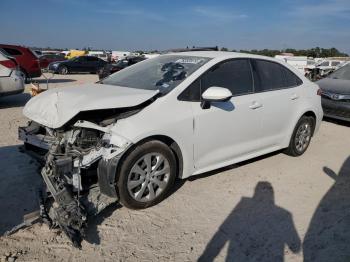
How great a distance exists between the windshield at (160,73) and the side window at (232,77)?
0.19 metres

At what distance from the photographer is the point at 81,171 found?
381 centimetres

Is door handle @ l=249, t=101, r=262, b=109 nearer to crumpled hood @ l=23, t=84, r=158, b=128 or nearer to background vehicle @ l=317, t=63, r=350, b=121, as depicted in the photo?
crumpled hood @ l=23, t=84, r=158, b=128

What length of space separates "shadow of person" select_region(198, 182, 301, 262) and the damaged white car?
0.74 metres

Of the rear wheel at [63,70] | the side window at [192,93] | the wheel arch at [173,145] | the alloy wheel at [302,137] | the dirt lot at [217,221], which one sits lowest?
the rear wheel at [63,70]

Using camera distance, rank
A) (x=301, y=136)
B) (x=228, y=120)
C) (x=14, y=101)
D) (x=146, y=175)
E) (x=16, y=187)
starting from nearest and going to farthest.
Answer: (x=146, y=175) < (x=16, y=187) < (x=228, y=120) < (x=301, y=136) < (x=14, y=101)

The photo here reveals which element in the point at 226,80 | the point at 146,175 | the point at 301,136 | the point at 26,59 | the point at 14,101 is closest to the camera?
the point at 146,175

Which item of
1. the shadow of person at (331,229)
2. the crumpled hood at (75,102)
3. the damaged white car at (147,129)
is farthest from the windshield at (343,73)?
the crumpled hood at (75,102)

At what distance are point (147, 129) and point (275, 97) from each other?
7.65 feet

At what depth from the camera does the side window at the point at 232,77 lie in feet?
14.8

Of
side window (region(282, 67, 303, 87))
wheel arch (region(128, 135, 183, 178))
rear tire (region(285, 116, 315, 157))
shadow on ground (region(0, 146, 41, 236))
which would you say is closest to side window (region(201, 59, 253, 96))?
wheel arch (region(128, 135, 183, 178))

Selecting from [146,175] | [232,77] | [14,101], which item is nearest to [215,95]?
[232,77]

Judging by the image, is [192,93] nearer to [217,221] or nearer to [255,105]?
[255,105]

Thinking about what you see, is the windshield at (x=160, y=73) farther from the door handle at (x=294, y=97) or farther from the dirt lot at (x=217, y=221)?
the door handle at (x=294, y=97)

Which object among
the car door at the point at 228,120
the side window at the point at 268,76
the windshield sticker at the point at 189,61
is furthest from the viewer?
the side window at the point at 268,76
